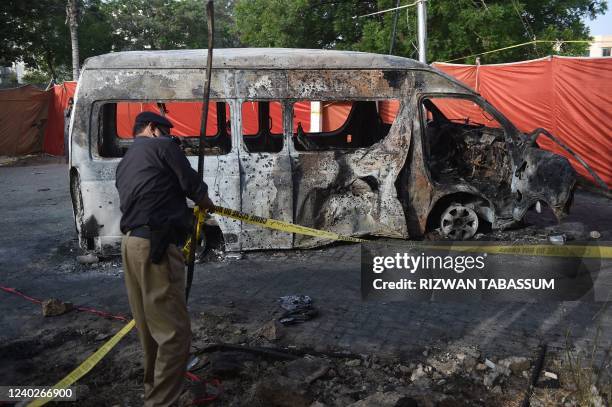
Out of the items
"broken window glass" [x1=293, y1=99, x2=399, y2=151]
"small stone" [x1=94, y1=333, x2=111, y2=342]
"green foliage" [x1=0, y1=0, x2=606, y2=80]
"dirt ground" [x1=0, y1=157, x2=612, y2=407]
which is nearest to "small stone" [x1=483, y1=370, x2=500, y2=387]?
"dirt ground" [x1=0, y1=157, x2=612, y2=407]

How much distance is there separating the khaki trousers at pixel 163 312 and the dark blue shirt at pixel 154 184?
0.46 feet

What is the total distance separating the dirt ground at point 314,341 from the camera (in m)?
3.43

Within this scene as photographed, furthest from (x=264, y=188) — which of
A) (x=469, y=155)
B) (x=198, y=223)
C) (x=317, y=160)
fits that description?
(x=469, y=155)

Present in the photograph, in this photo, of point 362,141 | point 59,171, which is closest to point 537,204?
point 362,141

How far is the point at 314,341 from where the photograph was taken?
167 inches

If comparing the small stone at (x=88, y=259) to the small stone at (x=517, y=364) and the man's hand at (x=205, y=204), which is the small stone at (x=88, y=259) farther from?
the small stone at (x=517, y=364)

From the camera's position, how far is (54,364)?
4.01m

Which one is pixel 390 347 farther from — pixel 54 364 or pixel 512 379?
pixel 54 364

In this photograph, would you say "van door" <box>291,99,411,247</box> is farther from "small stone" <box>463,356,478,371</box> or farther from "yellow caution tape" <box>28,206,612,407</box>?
"small stone" <box>463,356,478,371</box>

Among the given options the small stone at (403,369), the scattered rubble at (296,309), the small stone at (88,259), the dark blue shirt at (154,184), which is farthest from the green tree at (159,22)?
the small stone at (403,369)

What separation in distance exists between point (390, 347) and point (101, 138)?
415 centimetres

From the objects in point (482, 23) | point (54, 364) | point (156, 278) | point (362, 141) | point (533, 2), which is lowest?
point (54, 364)

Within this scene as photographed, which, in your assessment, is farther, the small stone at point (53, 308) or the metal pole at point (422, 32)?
the metal pole at point (422, 32)

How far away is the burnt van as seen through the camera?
609cm
